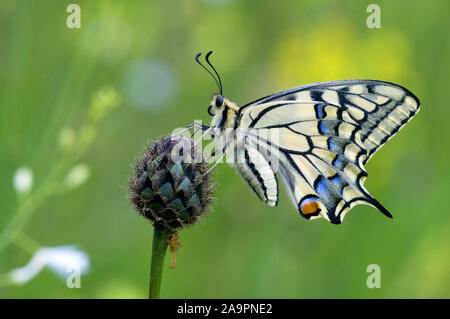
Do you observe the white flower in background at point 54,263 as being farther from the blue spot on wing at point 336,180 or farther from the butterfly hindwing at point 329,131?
the blue spot on wing at point 336,180

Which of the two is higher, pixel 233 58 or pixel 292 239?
pixel 233 58

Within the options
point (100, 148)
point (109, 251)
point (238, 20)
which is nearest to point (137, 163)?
point (109, 251)

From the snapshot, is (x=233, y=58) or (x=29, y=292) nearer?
(x=29, y=292)

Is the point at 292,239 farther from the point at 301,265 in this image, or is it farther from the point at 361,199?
the point at 361,199

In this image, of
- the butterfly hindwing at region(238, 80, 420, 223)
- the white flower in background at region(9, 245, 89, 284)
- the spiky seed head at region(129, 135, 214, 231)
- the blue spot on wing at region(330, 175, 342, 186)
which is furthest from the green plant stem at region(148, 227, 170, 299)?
the blue spot on wing at region(330, 175, 342, 186)

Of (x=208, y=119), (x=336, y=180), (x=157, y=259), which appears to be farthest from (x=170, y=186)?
(x=208, y=119)

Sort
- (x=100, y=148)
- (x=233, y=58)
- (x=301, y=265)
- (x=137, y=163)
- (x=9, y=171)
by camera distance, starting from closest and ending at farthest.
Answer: (x=137, y=163) → (x=9, y=171) → (x=301, y=265) → (x=100, y=148) → (x=233, y=58)

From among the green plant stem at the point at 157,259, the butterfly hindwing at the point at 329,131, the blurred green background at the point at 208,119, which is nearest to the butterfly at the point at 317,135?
the butterfly hindwing at the point at 329,131

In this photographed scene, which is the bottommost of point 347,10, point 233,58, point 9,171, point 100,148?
point 9,171
